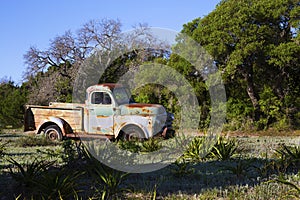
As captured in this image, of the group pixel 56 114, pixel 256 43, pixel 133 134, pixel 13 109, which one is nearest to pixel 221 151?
pixel 133 134

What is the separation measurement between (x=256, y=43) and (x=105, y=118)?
240 inches

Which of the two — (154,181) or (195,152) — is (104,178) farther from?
(195,152)

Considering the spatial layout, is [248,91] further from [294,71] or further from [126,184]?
[126,184]

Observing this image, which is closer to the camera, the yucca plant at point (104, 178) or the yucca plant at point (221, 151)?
the yucca plant at point (104, 178)

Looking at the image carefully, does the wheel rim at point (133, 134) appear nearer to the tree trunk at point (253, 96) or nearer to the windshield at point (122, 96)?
the windshield at point (122, 96)

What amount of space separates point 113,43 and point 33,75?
5.55m

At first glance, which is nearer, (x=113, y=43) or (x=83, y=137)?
(x=83, y=137)

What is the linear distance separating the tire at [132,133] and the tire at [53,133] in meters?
2.12

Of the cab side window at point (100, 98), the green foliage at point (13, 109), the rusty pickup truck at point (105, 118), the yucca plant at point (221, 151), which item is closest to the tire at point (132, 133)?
the rusty pickup truck at point (105, 118)


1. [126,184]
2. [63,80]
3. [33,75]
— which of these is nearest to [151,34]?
[63,80]

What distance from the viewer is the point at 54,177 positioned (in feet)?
15.4

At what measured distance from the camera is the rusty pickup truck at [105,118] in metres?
10.4

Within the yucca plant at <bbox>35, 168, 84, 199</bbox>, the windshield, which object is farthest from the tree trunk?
the yucca plant at <bbox>35, 168, 84, 199</bbox>

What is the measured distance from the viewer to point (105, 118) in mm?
10664
